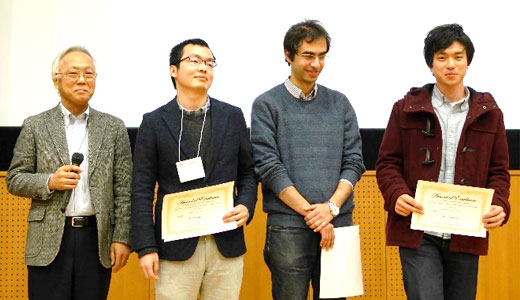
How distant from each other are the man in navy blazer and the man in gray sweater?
13 centimetres

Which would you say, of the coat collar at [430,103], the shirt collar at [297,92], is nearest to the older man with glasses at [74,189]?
the shirt collar at [297,92]

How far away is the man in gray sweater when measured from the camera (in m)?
2.52

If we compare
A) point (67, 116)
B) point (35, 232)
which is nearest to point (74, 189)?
point (35, 232)

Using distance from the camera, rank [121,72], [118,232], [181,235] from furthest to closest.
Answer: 1. [121,72]
2. [118,232]
3. [181,235]

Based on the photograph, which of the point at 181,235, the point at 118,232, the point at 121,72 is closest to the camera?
the point at 181,235

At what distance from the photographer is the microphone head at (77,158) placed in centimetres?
239

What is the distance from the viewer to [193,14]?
13.9ft

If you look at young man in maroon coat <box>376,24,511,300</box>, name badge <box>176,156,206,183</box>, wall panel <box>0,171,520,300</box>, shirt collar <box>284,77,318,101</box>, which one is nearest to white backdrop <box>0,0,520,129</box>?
wall panel <box>0,171,520,300</box>

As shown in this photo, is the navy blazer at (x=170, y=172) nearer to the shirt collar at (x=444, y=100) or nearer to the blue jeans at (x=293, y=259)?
the blue jeans at (x=293, y=259)

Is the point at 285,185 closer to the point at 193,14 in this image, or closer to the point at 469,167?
the point at 469,167

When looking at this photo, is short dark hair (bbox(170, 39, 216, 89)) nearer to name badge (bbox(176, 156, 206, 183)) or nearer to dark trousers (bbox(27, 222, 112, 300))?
name badge (bbox(176, 156, 206, 183))

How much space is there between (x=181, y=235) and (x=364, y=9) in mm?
2633

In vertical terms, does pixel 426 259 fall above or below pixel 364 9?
below

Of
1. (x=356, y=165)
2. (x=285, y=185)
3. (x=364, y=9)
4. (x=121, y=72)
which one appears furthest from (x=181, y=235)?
(x=364, y=9)
